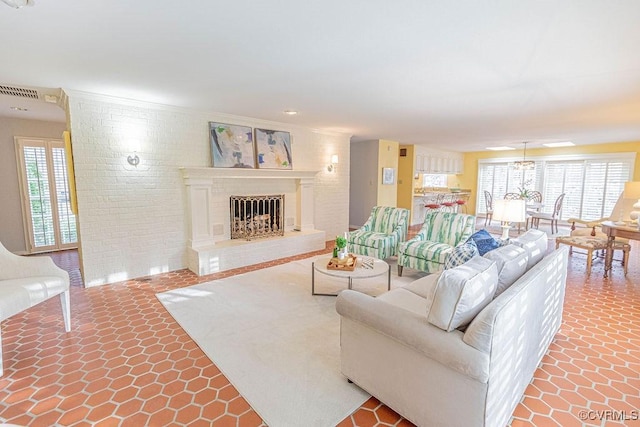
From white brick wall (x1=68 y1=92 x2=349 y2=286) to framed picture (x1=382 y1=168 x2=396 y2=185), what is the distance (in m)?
4.08

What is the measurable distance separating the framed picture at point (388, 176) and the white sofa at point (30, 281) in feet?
21.5

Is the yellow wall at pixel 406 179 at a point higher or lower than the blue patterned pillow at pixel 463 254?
higher

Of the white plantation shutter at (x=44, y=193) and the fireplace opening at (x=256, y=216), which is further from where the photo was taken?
the white plantation shutter at (x=44, y=193)

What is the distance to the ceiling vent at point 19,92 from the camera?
Answer: 134 inches

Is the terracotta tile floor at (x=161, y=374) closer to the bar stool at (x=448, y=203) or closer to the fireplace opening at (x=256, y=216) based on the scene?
the fireplace opening at (x=256, y=216)

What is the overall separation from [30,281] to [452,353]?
3339 mm

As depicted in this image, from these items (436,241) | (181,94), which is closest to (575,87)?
(436,241)

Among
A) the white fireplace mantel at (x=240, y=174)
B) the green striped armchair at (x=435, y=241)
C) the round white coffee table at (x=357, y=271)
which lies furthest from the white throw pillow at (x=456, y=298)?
the white fireplace mantel at (x=240, y=174)

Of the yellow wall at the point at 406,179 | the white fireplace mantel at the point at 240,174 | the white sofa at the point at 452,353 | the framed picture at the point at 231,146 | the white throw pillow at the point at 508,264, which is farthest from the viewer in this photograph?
the yellow wall at the point at 406,179

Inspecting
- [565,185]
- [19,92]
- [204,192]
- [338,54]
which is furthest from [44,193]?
[565,185]

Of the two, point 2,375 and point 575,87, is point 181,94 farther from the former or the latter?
point 575,87

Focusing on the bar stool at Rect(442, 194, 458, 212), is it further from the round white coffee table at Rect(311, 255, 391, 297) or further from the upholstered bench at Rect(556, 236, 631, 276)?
the round white coffee table at Rect(311, 255, 391, 297)

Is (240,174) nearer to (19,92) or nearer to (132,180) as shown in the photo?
(132,180)

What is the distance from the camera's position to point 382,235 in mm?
4766
